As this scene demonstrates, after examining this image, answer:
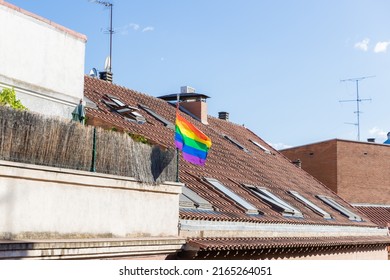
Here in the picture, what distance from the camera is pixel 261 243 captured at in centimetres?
1755

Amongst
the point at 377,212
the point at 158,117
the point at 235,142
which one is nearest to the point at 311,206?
the point at 235,142

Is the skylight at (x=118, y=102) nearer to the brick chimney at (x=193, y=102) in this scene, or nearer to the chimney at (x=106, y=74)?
the chimney at (x=106, y=74)

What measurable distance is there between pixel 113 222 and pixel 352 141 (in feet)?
111

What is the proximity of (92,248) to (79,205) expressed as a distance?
0.83 meters

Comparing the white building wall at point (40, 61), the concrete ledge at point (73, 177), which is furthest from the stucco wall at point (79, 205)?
the white building wall at point (40, 61)

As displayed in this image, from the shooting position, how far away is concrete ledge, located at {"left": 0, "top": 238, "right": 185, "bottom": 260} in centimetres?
1026

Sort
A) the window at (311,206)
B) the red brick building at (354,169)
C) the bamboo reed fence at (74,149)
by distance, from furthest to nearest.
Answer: the red brick building at (354,169)
the window at (311,206)
the bamboo reed fence at (74,149)

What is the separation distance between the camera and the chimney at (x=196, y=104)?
2992 centimetres

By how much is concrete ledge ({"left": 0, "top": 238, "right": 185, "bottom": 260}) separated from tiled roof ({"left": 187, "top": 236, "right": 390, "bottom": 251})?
2.11 ft

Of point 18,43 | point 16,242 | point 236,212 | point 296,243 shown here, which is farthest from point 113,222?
point 296,243

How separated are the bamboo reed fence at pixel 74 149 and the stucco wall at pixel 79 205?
218mm

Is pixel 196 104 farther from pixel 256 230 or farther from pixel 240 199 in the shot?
pixel 256 230

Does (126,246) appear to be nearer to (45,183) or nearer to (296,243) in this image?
(45,183)
